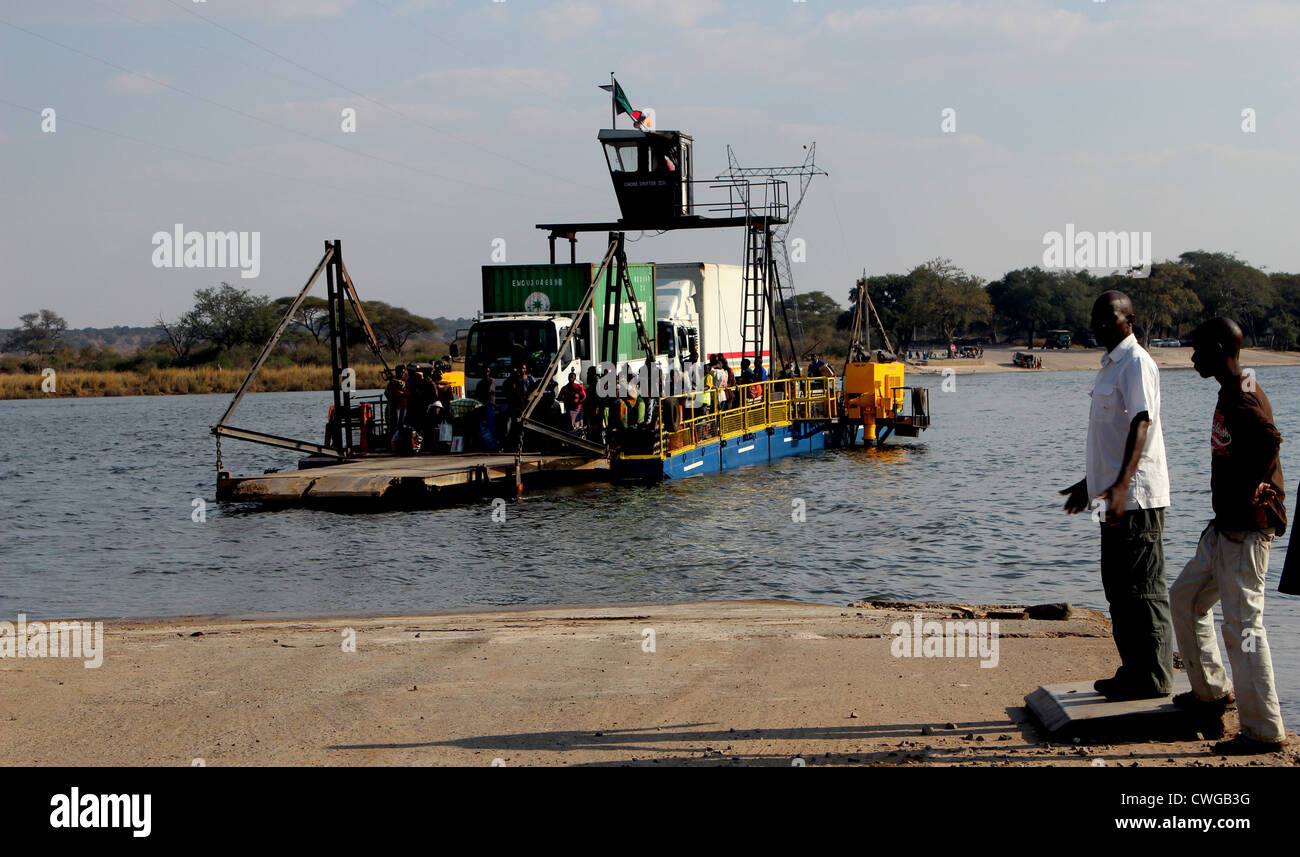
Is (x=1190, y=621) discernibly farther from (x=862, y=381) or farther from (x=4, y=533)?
(x=862, y=381)

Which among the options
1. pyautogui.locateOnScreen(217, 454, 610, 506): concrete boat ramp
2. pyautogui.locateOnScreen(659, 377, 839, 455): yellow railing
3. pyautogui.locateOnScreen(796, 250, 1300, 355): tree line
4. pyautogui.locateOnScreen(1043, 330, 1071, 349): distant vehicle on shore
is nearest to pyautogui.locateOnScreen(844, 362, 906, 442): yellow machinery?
pyautogui.locateOnScreen(659, 377, 839, 455): yellow railing

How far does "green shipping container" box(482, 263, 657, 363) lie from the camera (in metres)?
24.0

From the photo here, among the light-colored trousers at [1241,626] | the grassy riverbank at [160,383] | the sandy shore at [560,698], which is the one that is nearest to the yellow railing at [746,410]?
the sandy shore at [560,698]

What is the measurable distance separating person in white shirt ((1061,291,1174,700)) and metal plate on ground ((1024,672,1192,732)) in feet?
0.28

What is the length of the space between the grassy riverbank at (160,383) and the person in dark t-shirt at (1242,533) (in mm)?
76414

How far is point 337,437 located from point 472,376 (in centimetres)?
298

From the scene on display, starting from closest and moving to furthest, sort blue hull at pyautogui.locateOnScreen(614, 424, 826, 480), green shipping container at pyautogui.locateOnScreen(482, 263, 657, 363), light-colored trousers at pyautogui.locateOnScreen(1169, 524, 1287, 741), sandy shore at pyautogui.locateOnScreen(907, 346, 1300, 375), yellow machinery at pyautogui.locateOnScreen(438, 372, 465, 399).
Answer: light-colored trousers at pyautogui.locateOnScreen(1169, 524, 1287, 741) → blue hull at pyautogui.locateOnScreen(614, 424, 826, 480) → green shipping container at pyautogui.locateOnScreen(482, 263, 657, 363) → yellow machinery at pyautogui.locateOnScreen(438, 372, 465, 399) → sandy shore at pyautogui.locateOnScreen(907, 346, 1300, 375)

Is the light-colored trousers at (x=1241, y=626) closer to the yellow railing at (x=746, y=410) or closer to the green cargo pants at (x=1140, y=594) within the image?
the green cargo pants at (x=1140, y=594)

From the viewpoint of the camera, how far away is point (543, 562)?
590 inches

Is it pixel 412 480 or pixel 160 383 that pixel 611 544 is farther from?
pixel 160 383

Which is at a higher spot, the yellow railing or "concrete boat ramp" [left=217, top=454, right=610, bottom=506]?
the yellow railing

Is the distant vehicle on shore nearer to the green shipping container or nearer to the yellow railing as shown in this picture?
the yellow railing

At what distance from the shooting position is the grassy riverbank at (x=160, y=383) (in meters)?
78.7
